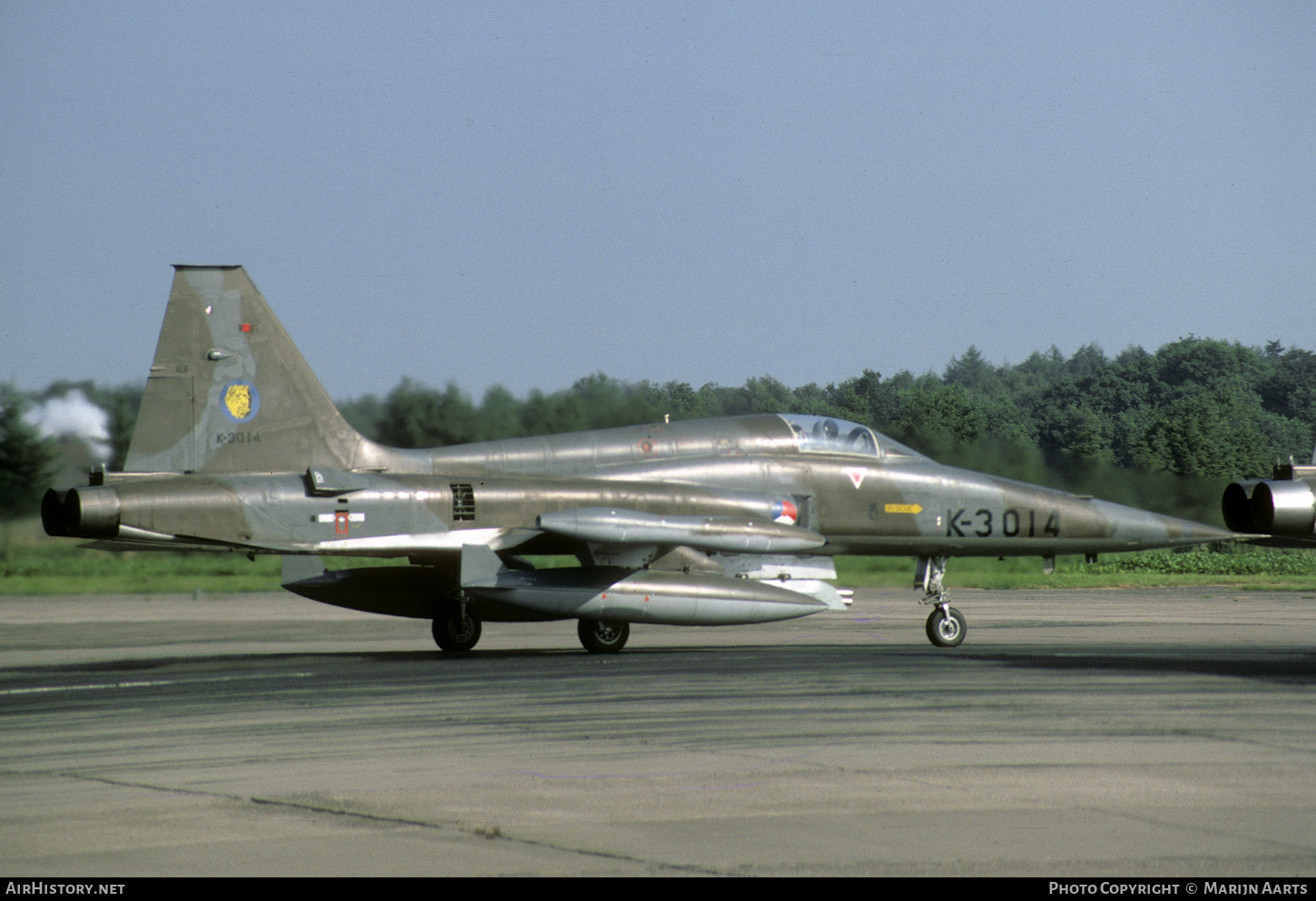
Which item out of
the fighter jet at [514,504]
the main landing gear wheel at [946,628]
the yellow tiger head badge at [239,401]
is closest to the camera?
the fighter jet at [514,504]

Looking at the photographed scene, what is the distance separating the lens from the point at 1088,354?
530 ft

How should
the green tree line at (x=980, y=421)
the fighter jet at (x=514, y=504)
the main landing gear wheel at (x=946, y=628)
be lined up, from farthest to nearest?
the green tree line at (x=980, y=421)
the main landing gear wheel at (x=946, y=628)
the fighter jet at (x=514, y=504)

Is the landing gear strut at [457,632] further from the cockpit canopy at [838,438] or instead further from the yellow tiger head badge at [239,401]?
the cockpit canopy at [838,438]

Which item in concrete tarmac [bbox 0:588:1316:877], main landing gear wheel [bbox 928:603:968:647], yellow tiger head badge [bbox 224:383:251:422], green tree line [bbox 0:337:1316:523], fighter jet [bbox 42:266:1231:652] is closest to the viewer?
concrete tarmac [bbox 0:588:1316:877]

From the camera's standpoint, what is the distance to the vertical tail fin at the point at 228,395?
16203 mm

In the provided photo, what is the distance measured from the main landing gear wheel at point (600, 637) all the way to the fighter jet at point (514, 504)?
0.08ft

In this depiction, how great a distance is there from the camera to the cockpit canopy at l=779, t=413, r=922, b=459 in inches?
746

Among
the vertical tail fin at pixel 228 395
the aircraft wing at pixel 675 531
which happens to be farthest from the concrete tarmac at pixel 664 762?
the vertical tail fin at pixel 228 395

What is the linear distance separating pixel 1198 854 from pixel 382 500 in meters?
12.0

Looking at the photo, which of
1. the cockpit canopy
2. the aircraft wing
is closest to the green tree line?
the cockpit canopy

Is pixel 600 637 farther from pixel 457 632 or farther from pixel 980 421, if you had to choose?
pixel 980 421

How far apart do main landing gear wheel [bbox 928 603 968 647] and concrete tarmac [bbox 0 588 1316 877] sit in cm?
113

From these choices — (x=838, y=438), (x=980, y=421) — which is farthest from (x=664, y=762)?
(x=980, y=421)

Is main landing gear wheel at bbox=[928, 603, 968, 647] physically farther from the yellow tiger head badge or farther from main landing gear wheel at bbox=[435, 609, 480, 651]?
the yellow tiger head badge
